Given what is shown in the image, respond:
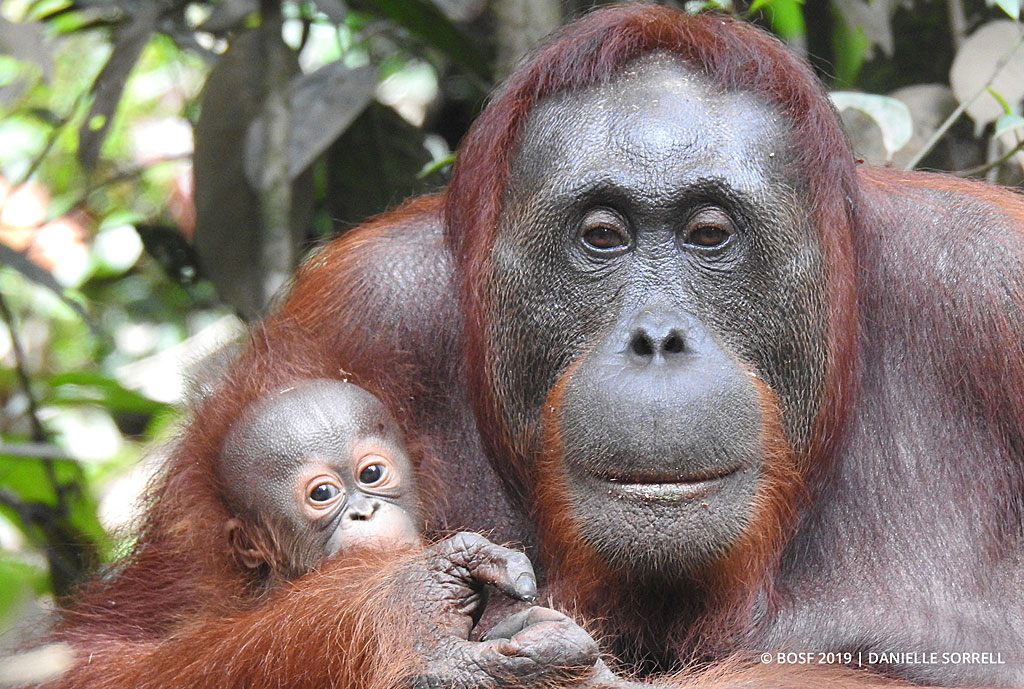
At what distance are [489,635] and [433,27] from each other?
2.49m

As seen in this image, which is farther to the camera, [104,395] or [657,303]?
[104,395]

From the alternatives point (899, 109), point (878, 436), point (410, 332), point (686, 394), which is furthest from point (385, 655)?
point (899, 109)

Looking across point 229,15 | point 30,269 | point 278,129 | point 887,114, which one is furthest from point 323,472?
point 229,15

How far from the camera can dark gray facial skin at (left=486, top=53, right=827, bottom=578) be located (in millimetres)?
2096

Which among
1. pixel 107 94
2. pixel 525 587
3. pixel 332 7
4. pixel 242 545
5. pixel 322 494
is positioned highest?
pixel 332 7

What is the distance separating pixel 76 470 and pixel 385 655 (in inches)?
84.4

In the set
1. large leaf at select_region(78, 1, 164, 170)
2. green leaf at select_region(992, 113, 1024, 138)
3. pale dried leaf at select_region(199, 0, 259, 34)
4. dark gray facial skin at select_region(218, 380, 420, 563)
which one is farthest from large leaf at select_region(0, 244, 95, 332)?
green leaf at select_region(992, 113, 1024, 138)

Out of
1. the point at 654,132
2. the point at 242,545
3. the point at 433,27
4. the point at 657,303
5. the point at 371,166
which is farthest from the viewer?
the point at 371,166

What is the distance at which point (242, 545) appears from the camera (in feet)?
8.93

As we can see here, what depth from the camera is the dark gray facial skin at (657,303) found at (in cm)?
210

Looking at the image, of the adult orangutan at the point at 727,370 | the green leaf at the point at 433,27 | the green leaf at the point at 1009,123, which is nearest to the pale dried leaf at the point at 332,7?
the green leaf at the point at 433,27

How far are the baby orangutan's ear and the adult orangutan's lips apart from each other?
939 millimetres

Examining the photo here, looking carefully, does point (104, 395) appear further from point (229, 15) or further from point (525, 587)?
point (525, 587)

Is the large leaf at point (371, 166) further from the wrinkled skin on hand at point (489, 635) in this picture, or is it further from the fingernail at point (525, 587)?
the fingernail at point (525, 587)
